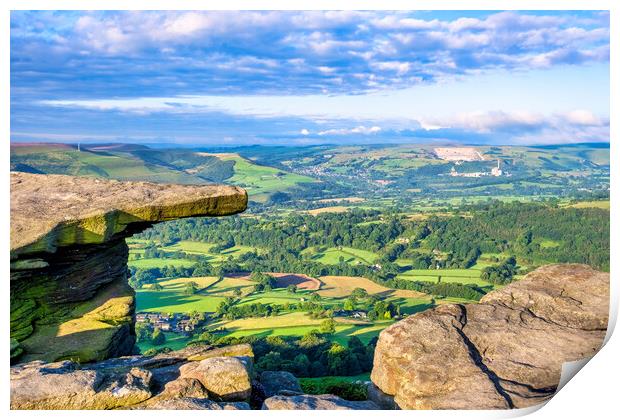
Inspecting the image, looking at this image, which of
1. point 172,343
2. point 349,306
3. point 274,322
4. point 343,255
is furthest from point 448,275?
point 172,343

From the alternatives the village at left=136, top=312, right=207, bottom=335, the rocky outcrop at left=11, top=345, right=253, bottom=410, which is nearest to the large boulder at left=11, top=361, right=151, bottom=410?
the rocky outcrop at left=11, top=345, right=253, bottom=410

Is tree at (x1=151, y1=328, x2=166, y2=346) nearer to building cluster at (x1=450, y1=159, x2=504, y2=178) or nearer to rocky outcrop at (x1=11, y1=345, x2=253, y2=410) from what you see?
rocky outcrop at (x1=11, y1=345, x2=253, y2=410)

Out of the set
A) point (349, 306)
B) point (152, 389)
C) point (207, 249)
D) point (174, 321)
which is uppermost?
point (152, 389)

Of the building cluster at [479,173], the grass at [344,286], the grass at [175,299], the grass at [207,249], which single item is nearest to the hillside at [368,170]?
the building cluster at [479,173]

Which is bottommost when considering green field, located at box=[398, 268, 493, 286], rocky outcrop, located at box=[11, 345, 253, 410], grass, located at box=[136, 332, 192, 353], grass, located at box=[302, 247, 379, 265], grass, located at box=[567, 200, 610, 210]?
grass, located at box=[302, 247, 379, 265]

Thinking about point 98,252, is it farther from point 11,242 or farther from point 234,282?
point 234,282

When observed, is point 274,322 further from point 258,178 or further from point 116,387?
point 258,178

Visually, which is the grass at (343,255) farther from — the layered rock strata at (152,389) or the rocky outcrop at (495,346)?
the layered rock strata at (152,389)
